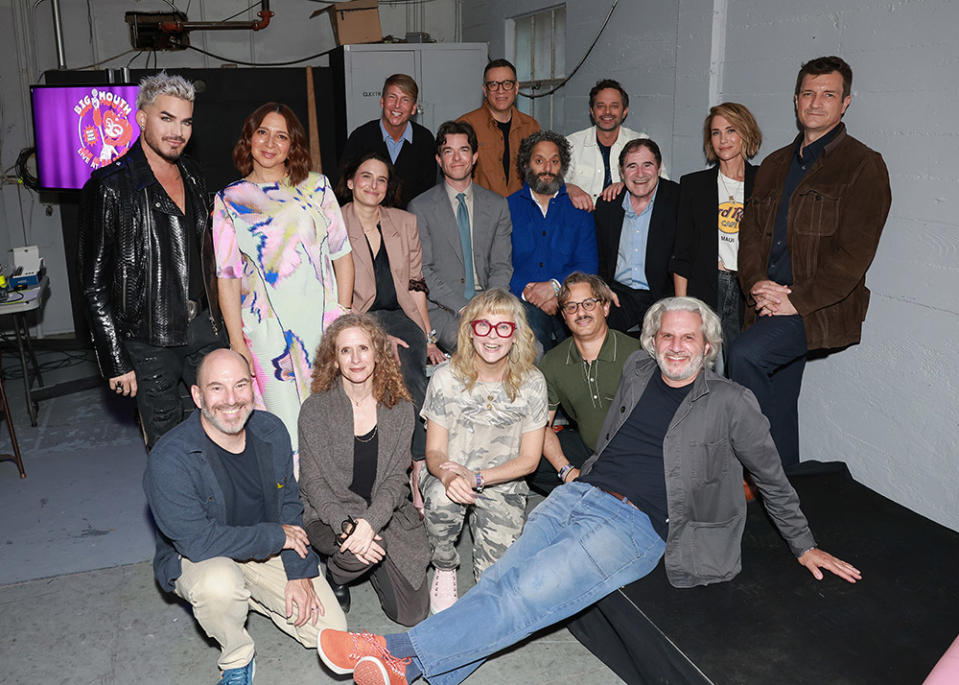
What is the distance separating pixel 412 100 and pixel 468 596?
9.87 feet

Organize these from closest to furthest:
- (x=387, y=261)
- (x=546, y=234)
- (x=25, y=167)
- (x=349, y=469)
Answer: (x=349, y=469), (x=387, y=261), (x=546, y=234), (x=25, y=167)

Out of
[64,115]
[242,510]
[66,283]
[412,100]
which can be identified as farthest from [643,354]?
[66,283]

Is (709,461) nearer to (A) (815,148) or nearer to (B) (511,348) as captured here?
(B) (511,348)

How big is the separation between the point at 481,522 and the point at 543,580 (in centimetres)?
52

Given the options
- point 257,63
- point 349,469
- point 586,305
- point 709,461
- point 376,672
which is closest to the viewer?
point 376,672

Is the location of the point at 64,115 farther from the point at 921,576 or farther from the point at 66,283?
the point at 921,576

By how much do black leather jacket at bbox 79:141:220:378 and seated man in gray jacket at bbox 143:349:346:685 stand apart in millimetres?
606

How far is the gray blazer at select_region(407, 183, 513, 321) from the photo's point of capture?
13.4ft

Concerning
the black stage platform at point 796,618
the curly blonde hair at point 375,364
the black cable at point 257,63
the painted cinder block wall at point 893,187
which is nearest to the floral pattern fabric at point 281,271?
the curly blonde hair at point 375,364

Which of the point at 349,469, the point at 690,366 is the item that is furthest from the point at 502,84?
the point at 349,469

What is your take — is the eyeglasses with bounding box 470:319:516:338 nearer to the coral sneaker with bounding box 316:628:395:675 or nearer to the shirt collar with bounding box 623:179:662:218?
the coral sneaker with bounding box 316:628:395:675

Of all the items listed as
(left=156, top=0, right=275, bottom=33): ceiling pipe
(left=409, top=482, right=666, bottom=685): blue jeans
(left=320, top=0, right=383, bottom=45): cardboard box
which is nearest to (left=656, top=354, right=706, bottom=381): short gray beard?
(left=409, top=482, right=666, bottom=685): blue jeans

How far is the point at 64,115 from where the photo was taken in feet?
19.3

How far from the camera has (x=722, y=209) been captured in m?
3.74
